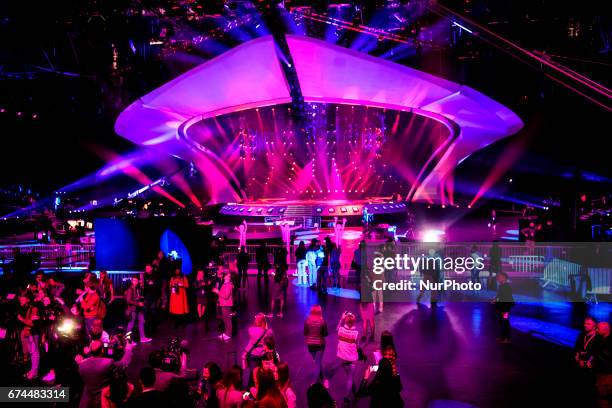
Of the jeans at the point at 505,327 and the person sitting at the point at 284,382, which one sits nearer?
the person sitting at the point at 284,382

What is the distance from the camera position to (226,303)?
8867 mm

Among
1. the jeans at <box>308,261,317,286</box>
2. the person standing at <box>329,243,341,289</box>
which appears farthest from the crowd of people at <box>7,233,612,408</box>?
the jeans at <box>308,261,317,286</box>

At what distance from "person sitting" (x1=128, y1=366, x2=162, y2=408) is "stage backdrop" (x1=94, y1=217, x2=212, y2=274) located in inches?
323

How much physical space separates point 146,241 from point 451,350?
8.61m

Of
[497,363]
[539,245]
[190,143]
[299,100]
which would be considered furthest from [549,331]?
[190,143]

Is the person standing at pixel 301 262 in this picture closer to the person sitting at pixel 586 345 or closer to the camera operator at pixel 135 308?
the camera operator at pixel 135 308

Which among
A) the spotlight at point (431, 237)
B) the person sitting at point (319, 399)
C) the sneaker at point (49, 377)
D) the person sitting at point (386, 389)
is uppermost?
the spotlight at point (431, 237)

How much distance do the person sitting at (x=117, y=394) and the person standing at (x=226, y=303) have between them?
12.9 feet

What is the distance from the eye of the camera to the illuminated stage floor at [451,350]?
21.2ft

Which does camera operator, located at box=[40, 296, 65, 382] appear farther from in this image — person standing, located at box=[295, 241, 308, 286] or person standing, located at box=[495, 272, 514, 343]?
person standing, located at box=[495, 272, 514, 343]

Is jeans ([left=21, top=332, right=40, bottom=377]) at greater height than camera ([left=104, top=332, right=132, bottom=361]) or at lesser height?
lesser

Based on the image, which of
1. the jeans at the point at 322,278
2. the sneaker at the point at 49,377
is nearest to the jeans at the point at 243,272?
the jeans at the point at 322,278

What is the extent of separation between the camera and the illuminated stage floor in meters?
6.45

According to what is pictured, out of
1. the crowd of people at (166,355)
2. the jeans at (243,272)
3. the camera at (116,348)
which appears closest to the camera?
the crowd of people at (166,355)
